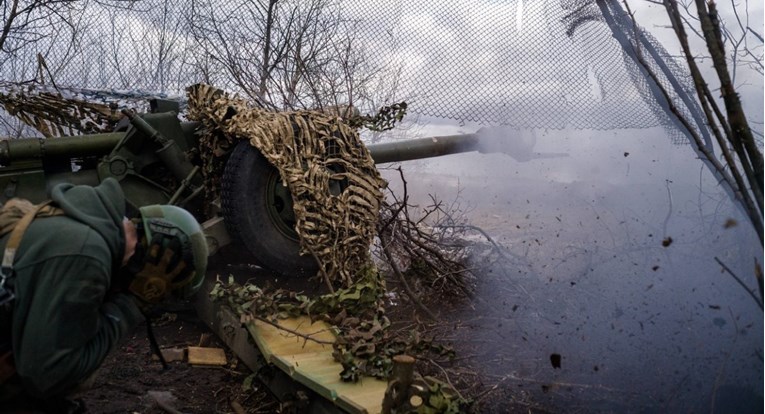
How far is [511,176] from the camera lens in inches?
255

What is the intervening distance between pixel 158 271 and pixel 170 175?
3.54 meters

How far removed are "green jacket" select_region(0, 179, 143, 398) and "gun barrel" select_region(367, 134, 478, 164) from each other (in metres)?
3.89

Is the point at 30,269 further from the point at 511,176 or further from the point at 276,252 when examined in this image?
the point at 511,176

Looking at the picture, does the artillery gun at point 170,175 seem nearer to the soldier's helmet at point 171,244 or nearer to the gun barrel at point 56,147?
the gun barrel at point 56,147

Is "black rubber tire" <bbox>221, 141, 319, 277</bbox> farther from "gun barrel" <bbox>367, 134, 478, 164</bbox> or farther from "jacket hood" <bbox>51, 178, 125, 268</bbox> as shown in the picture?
"jacket hood" <bbox>51, 178, 125, 268</bbox>

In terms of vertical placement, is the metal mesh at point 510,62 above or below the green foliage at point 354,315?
above

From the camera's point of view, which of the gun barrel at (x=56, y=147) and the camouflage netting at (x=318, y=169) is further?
the gun barrel at (x=56, y=147)

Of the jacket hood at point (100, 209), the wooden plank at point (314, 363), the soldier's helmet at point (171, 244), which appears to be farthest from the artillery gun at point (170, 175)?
the jacket hood at point (100, 209)

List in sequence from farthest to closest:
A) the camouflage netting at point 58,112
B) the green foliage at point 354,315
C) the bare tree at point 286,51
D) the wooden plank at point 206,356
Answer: the bare tree at point 286,51, the camouflage netting at point 58,112, the wooden plank at point 206,356, the green foliage at point 354,315

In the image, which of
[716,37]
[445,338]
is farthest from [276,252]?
[716,37]

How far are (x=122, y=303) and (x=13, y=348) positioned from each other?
1.25ft

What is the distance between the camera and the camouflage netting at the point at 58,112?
5.77 metres

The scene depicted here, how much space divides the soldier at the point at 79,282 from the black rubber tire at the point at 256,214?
7.99 feet

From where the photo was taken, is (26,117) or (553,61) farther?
(26,117)
